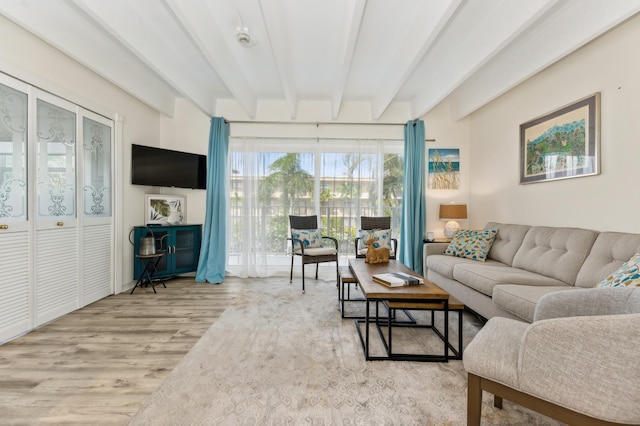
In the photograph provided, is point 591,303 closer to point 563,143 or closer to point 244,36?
point 563,143

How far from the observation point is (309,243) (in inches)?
155

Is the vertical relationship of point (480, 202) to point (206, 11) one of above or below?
below

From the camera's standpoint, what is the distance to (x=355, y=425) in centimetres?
134

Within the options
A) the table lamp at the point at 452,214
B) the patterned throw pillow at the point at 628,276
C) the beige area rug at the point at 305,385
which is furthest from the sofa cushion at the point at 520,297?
the table lamp at the point at 452,214

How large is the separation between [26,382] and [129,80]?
3156 millimetres

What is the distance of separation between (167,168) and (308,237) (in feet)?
7.54

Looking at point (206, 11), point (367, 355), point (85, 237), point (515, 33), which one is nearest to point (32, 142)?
point (85, 237)

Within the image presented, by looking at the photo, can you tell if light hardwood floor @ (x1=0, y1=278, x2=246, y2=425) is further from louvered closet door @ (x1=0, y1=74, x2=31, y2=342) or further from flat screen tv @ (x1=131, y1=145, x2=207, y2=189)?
flat screen tv @ (x1=131, y1=145, x2=207, y2=189)

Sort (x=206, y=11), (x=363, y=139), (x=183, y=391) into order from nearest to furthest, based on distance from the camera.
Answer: (x=183, y=391) → (x=206, y=11) → (x=363, y=139)

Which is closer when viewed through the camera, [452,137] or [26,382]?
[26,382]

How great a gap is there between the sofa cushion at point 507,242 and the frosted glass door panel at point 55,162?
15.4 ft

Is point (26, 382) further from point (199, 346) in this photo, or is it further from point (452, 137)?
point (452, 137)

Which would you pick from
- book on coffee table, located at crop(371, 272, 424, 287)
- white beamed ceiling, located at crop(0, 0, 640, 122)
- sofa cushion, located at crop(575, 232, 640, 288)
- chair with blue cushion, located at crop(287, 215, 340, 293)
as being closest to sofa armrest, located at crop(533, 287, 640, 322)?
book on coffee table, located at crop(371, 272, 424, 287)

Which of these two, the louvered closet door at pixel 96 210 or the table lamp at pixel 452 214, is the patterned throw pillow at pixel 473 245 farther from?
the louvered closet door at pixel 96 210
